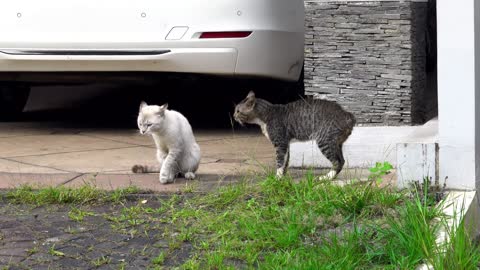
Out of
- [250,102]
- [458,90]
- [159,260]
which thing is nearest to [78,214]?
[159,260]

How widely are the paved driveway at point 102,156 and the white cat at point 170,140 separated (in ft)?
0.25

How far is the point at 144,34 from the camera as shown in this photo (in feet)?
24.2

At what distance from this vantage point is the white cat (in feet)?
18.9

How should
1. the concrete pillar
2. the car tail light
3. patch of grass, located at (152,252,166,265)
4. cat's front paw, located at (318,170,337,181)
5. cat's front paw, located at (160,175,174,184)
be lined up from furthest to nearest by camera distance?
the car tail light, cat's front paw, located at (160,175,174,184), cat's front paw, located at (318,170,337,181), the concrete pillar, patch of grass, located at (152,252,166,265)

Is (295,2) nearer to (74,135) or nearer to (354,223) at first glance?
(74,135)

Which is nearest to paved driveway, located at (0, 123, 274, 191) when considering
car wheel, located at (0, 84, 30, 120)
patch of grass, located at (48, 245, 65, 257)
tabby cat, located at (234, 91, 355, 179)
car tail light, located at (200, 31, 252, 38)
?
tabby cat, located at (234, 91, 355, 179)

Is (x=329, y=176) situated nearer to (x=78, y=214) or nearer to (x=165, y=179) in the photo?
(x=165, y=179)

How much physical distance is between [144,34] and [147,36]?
0.03 m

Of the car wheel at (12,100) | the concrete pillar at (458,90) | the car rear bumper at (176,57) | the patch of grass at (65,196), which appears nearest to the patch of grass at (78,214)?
the patch of grass at (65,196)

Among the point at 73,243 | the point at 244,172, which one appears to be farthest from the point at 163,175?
the point at 73,243

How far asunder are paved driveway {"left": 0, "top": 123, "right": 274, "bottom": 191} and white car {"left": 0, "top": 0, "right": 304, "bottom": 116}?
0.55 m

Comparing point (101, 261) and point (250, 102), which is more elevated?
point (250, 102)

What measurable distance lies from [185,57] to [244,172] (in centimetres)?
174

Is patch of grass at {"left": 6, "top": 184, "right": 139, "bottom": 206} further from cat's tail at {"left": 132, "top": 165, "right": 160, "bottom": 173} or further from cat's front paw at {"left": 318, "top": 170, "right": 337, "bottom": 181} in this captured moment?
cat's front paw at {"left": 318, "top": 170, "right": 337, "bottom": 181}
